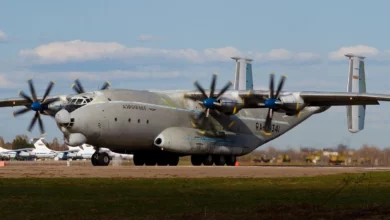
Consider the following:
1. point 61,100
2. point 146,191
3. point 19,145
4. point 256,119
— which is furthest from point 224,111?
point 19,145

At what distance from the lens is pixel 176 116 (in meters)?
53.9

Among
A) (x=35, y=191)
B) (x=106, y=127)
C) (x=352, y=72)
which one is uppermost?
(x=352, y=72)

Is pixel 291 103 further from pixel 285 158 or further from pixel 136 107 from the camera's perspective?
pixel 285 158

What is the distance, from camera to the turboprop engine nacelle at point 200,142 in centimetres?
5272

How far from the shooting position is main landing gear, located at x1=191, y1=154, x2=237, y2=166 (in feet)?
186

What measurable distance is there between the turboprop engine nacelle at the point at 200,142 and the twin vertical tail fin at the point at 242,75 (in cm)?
734

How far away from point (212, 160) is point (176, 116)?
555 cm

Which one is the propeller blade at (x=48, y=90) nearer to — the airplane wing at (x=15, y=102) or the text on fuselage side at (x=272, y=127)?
the airplane wing at (x=15, y=102)

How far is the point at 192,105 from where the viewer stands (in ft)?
182

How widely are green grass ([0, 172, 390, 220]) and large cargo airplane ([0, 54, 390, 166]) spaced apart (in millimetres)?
17955

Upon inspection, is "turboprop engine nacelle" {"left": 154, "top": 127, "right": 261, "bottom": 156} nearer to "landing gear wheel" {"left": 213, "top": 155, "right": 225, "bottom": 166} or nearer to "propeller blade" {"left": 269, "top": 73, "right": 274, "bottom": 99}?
"landing gear wheel" {"left": 213, "top": 155, "right": 225, "bottom": 166}

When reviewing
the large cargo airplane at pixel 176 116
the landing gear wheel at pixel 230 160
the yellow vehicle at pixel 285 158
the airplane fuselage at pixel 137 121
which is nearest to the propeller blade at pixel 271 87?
the large cargo airplane at pixel 176 116

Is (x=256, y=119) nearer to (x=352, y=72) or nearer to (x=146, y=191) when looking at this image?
(x=352, y=72)

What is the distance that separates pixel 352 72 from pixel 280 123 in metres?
7.20
